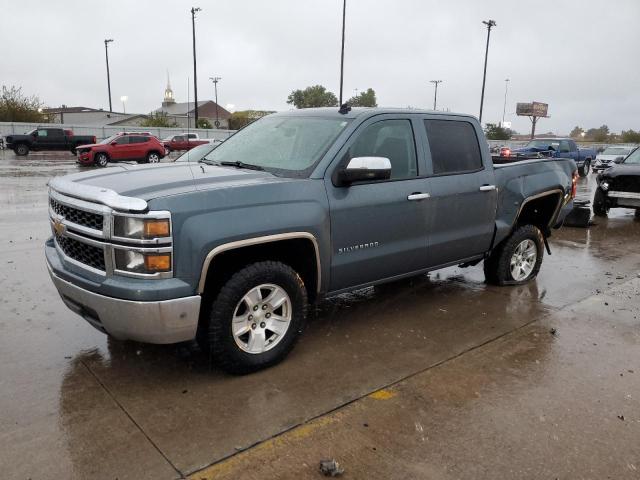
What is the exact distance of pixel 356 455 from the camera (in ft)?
9.43

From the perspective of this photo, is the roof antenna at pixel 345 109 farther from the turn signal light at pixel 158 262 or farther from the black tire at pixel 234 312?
the turn signal light at pixel 158 262

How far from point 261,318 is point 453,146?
8.38ft

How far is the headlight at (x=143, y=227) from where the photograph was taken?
3109 mm

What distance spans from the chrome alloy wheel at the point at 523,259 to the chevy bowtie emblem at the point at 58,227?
4.46 m

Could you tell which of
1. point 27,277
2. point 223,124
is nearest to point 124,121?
point 223,124

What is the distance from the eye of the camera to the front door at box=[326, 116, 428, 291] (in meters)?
4.02

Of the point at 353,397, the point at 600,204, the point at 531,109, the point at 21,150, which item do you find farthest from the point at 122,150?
the point at 531,109

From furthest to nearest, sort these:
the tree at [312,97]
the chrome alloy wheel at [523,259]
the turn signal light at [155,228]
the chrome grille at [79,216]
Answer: the tree at [312,97], the chrome alloy wheel at [523,259], the chrome grille at [79,216], the turn signal light at [155,228]

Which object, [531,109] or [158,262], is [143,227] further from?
[531,109]

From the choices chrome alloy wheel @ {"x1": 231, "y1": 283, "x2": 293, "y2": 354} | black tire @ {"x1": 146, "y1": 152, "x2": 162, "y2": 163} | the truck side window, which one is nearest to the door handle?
the truck side window

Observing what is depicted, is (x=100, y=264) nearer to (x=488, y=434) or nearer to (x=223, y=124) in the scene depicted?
(x=488, y=434)

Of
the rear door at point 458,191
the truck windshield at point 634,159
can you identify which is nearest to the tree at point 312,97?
the truck windshield at point 634,159

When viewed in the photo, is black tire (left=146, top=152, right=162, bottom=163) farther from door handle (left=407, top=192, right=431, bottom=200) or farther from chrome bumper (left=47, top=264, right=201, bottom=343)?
chrome bumper (left=47, top=264, right=201, bottom=343)

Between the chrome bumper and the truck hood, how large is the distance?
635 mm
